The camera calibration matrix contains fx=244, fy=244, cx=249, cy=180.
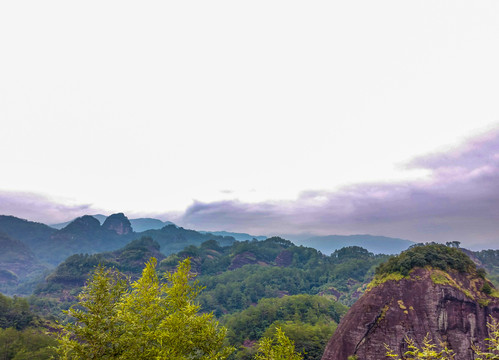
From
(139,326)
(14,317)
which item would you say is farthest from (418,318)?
(14,317)

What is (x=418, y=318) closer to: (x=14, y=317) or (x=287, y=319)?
(x=287, y=319)

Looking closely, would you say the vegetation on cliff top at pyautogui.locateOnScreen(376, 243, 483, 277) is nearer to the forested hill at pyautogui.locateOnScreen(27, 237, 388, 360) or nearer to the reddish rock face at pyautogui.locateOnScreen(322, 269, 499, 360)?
the reddish rock face at pyautogui.locateOnScreen(322, 269, 499, 360)

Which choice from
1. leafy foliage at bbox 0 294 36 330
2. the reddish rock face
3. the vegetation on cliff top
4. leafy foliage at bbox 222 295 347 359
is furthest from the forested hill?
leafy foliage at bbox 0 294 36 330

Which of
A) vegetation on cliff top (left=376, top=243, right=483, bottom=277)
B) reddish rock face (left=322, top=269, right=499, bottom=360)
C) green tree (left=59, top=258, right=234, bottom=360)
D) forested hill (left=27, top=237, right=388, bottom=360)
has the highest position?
vegetation on cliff top (left=376, top=243, right=483, bottom=277)

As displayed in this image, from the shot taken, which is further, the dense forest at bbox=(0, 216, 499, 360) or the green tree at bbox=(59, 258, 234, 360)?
the dense forest at bbox=(0, 216, 499, 360)

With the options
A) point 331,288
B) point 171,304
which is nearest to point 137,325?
point 171,304

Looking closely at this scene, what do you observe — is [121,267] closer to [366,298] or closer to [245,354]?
[245,354]

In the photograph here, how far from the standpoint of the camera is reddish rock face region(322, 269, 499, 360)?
33219 mm

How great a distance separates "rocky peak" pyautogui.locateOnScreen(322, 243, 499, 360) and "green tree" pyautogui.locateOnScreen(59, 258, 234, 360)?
98.2 feet

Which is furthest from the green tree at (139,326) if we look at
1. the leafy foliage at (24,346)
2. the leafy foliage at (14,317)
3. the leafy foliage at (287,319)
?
the leafy foliage at (14,317)

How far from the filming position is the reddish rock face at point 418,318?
109ft

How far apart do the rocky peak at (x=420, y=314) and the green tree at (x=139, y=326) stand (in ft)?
98.2

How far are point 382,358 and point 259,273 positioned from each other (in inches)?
4601

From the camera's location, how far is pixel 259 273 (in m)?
146
